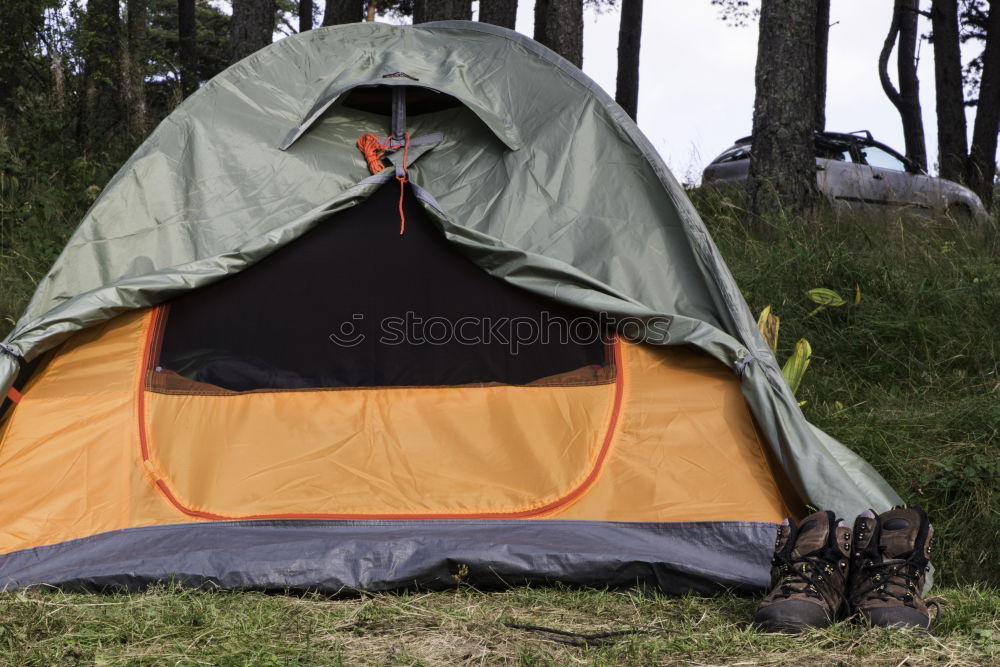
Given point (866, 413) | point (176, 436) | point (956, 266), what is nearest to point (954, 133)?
point (956, 266)

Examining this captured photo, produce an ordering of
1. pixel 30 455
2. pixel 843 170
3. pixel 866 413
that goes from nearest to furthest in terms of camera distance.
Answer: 1. pixel 30 455
2. pixel 866 413
3. pixel 843 170

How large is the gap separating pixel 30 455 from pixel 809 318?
116 inches

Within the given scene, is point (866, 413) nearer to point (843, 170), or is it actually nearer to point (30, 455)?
point (30, 455)

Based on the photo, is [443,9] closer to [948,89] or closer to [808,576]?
[808,576]

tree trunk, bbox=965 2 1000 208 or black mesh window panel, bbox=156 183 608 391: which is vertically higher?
tree trunk, bbox=965 2 1000 208

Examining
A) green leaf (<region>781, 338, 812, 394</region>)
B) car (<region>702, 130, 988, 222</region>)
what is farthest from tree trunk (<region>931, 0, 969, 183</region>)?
green leaf (<region>781, 338, 812, 394</region>)

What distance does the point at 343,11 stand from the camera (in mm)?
7301

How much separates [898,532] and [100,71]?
6150 millimetres

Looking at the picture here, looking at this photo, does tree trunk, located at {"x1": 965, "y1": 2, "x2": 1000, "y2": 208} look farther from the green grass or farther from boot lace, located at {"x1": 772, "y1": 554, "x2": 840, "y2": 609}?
boot lace, located at {"x1": 772, "y1": 554, "x2": 840, "y2": 609}

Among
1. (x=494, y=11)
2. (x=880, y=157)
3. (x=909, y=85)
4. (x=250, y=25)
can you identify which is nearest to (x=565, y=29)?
(x=494, y=11)

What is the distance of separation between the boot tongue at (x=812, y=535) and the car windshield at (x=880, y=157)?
652cm

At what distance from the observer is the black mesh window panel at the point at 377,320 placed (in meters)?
2.75

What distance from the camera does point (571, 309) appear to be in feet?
8.91

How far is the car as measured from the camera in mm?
5094
